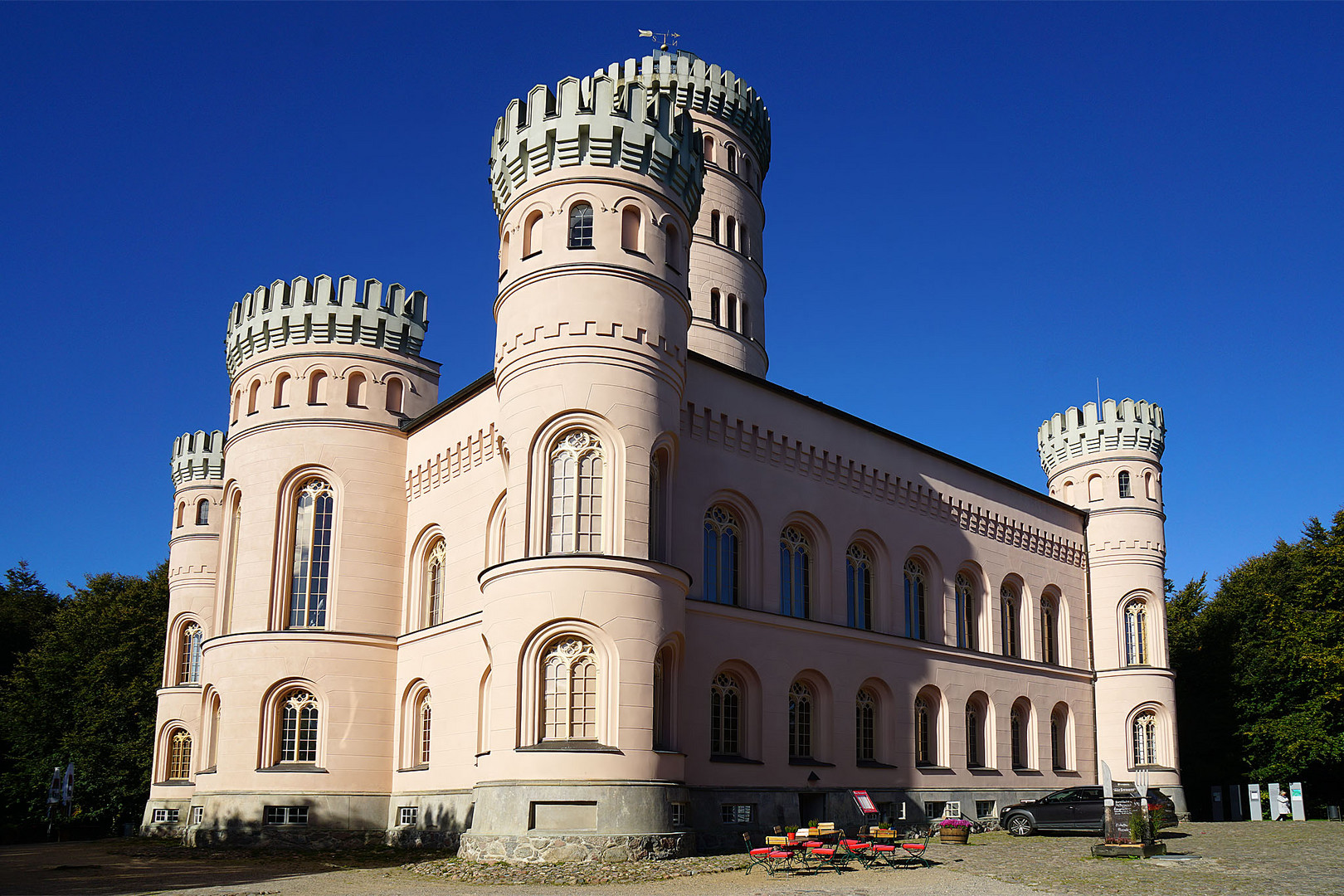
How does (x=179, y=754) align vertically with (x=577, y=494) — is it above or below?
below

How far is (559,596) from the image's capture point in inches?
952

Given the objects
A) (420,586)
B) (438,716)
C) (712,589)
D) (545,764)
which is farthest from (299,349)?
(545,764)

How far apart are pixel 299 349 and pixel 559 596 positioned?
49.2 ft

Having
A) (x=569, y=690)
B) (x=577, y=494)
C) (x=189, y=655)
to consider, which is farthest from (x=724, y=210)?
(x=189, y=655)

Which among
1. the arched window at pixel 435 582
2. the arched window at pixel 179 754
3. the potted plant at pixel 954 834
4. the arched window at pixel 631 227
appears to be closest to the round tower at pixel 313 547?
the arched window at pixel 435 582

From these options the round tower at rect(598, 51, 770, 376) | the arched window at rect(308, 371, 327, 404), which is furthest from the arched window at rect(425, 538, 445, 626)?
the round tower at rect(598, 51, 770, 376)

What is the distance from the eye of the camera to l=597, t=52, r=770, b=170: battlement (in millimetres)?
44500

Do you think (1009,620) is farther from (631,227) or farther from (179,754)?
(179,754)

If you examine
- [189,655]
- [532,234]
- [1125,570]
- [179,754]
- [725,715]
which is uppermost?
[532,234]

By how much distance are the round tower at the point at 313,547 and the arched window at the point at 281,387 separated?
5 centimetres

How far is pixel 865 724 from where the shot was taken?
33438 mm

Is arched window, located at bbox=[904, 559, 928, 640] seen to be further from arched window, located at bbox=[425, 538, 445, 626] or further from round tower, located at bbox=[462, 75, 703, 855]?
arched window, located at bbox=[425, 538, 445, 626]

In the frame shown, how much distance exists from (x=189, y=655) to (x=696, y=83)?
96.4 ft

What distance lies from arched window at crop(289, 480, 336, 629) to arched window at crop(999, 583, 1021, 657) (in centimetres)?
2244
